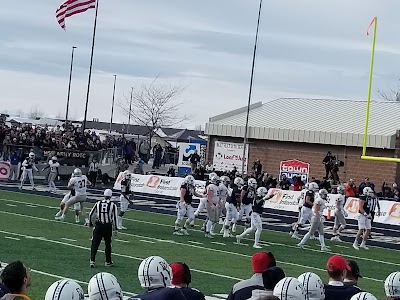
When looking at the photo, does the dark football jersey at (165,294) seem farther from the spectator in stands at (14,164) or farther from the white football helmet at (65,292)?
the spectator in stands at (14,164)

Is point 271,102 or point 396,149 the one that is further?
point 271,102

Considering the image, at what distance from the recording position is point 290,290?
21.1 feet

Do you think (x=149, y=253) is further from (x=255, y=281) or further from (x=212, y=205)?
(x=255, y=281)

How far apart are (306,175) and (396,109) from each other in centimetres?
542

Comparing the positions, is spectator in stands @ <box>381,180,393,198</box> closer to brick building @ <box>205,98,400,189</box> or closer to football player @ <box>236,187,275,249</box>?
brick building @ <box>205,98,400,189</box>

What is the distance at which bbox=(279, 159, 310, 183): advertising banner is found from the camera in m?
40.7

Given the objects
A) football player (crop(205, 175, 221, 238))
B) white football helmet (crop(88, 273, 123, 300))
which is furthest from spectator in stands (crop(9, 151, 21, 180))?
white football helmet (crop(88, 273, 123, 300))

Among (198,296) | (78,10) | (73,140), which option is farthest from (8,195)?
(198,296)

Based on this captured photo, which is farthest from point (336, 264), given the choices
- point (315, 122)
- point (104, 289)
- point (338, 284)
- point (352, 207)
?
point (315, 122)

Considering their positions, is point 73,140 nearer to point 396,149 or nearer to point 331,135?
point 331,135

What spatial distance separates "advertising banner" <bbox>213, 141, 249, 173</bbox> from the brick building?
449 mm

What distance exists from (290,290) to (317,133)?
34498 mm

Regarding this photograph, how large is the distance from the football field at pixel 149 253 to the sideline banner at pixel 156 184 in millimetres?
8840

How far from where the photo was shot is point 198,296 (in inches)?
303
